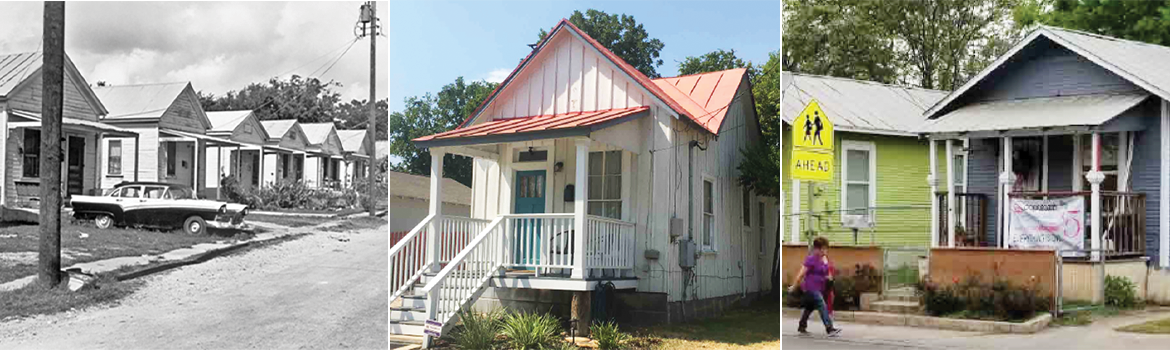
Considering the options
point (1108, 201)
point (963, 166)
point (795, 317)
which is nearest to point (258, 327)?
point (795, 317)

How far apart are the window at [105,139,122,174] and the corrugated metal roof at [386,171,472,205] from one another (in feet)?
11.0

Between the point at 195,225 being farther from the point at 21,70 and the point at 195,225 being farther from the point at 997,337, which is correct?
the point at 997,337

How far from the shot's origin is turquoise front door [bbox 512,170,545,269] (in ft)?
22.4

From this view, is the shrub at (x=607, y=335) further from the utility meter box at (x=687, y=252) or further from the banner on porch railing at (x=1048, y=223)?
the banner on porch railing at (x=1048, y=223)

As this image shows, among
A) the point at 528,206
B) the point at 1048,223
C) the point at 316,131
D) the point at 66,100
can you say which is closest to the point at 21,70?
the point at 66,100

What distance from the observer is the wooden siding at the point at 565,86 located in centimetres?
679

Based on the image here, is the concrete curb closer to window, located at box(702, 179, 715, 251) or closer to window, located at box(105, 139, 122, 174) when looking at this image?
window, located at box(702, 179, 715, 251)

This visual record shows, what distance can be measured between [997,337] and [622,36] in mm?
3209

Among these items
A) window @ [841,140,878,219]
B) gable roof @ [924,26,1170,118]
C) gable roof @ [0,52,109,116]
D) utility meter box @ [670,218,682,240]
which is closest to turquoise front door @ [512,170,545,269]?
utility meter box @ [670,218,682,240]

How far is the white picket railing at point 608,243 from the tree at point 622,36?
1039mm

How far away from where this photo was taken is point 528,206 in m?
6.89

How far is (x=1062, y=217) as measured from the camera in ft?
24.8

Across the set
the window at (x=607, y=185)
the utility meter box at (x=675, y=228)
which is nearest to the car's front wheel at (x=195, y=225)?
the window at (x=607, y=185)

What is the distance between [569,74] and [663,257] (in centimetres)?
136
